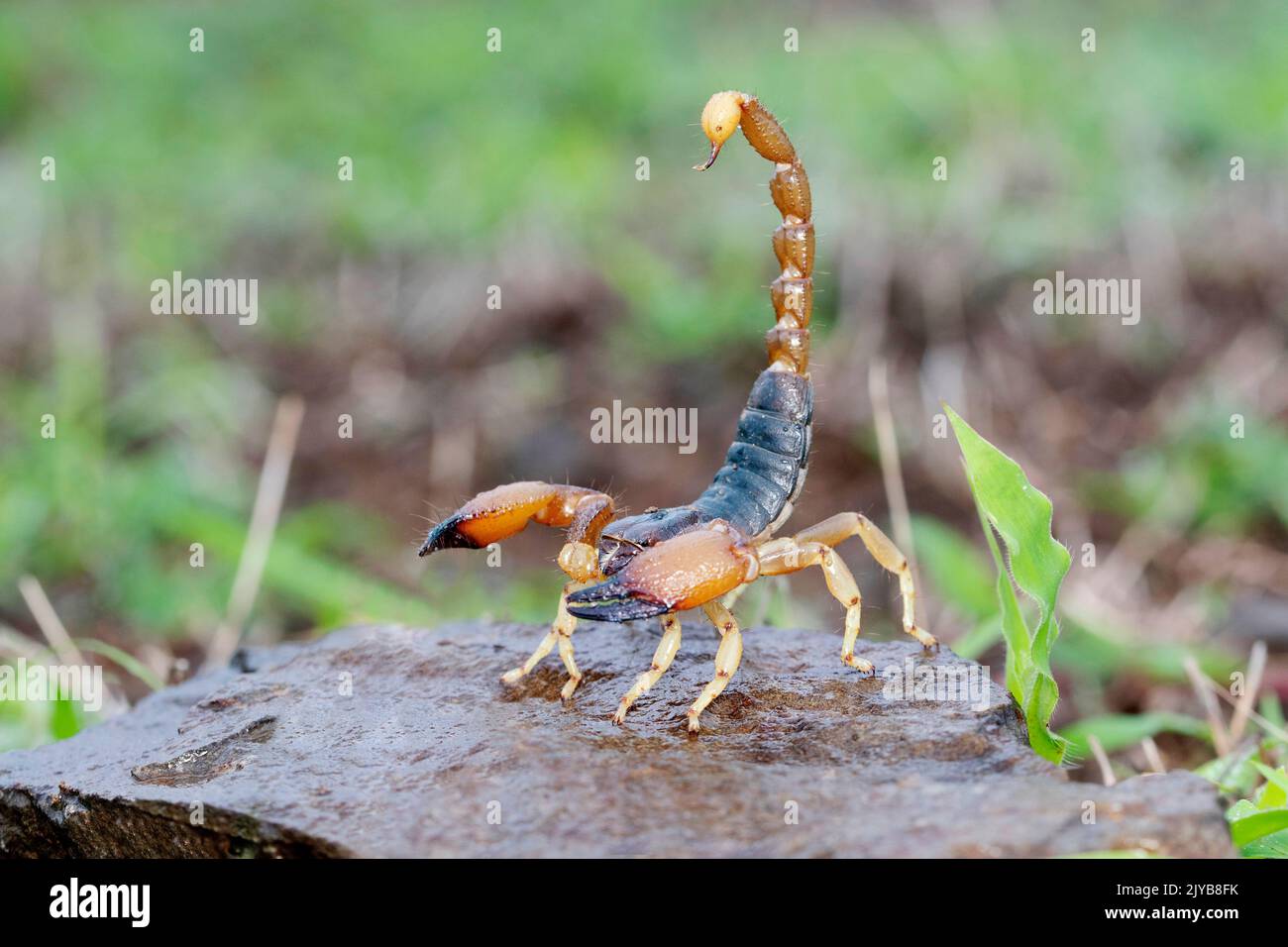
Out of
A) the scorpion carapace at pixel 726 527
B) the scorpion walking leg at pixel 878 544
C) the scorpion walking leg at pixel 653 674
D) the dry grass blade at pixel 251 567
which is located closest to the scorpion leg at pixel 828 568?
the scorpion carapace at pixel 726 527

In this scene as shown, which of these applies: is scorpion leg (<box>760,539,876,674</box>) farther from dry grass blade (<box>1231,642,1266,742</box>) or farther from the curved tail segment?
dry grass blade (<box>1231,642,1266,742</box>)

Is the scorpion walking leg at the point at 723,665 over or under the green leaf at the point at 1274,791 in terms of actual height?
over

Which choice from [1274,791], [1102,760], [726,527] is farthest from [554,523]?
[1274,791]

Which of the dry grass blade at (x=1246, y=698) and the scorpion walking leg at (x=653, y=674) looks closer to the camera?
the scorpion walking leg at (x=653, y=674)

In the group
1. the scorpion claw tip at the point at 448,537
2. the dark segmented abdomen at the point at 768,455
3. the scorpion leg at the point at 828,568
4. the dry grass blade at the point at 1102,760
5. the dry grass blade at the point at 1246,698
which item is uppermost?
the dark segmented abdomen at the point at 768,455

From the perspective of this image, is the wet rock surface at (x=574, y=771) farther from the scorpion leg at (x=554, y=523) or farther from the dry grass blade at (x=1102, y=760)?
the dry grass blade at (x=1102, y=760)

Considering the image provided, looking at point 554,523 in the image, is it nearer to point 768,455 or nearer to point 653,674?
point 653,674

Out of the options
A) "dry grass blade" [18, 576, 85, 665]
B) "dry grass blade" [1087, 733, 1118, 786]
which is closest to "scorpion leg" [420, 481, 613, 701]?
"dry grass blade" [1087, 733, 1118, 786]
